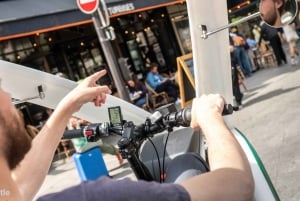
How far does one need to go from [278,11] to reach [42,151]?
4.09 feet

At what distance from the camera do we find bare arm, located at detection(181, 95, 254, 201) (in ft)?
3.83

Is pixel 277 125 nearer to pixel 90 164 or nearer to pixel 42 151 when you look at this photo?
pixel 90 164

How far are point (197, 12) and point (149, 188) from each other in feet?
3.64

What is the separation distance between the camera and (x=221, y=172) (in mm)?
1212

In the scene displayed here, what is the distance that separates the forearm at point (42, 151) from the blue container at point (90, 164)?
4195 mm

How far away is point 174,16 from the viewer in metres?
16.8

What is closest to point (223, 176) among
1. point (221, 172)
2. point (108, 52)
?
point (221, 172)

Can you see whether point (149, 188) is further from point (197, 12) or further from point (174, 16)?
point (174, 16)

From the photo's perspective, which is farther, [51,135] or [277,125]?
[277,125]

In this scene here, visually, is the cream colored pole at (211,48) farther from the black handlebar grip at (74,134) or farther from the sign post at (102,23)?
the sign post at (102,23)

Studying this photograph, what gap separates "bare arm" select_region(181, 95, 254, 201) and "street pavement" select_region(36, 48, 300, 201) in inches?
111

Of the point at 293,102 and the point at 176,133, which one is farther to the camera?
the point at 293,102

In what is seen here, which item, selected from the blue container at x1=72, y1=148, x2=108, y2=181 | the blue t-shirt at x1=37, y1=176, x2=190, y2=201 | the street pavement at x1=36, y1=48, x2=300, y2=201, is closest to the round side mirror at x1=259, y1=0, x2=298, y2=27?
the blue t-shirt at x1=37, y1=176, x2=190, y2=201

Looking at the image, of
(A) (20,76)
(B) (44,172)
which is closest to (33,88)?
(A) (20,76)
